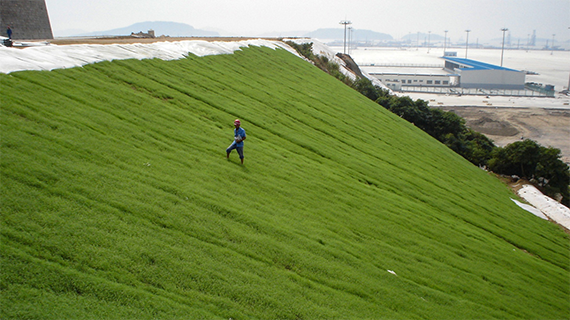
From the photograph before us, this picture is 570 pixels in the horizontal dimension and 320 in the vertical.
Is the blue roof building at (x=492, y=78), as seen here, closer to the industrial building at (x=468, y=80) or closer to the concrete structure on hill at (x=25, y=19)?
the industrial building at (x=468, y=80)

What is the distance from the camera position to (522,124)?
8956 centimetres

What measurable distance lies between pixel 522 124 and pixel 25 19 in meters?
105

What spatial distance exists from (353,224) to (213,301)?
378 inches

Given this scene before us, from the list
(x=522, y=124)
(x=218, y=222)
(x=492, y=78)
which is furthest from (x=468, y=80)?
(x=218, y=222)

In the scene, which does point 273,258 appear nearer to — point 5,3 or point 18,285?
point 18,285

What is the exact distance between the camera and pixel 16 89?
16484 millimetres

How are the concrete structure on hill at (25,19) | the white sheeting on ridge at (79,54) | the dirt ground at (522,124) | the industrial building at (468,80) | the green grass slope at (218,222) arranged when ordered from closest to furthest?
the green grass slope at (218,222) → the white sheeting on ridge at (79,54) → the concrete structure on hill at (25,19) → the dirt ground at (522,124) → the industrial building at (468,80)

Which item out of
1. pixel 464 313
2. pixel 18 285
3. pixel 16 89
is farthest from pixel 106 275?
pixel 464 313

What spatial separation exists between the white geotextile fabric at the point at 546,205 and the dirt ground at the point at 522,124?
1461 inches

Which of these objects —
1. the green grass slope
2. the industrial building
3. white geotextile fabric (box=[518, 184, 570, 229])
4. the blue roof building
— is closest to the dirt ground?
white geotextile fabric (box=[518, 184, 570, 229])

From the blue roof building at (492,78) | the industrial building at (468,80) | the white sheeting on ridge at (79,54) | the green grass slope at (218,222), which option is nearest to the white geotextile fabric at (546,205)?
the green grass slope at (218,222)

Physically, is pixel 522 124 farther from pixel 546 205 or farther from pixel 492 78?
pixel 492 78

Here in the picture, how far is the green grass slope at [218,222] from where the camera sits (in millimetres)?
9656

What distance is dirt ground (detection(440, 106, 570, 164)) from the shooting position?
77375 millimetres
